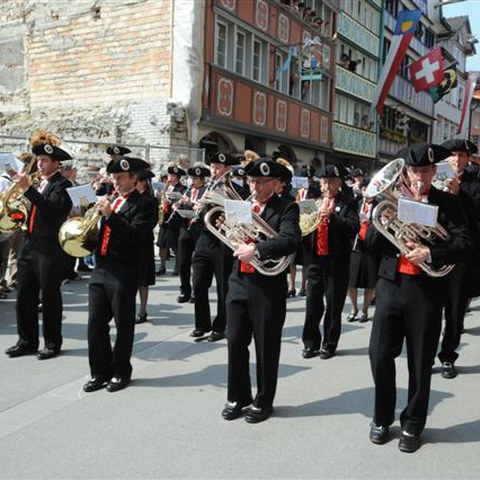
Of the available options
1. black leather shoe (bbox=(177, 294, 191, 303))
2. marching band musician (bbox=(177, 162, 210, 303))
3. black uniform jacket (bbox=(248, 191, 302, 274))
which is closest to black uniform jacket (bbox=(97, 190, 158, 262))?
black uniform jacket (bbox=(248, 191, 302, 274))

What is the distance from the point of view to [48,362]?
18.8ft

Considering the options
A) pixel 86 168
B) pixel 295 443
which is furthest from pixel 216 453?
pixel 86 168

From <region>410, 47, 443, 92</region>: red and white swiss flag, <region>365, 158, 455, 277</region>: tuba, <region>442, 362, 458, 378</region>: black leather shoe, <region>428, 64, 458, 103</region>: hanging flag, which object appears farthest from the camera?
<region>428, 64, 458, 103</region>: hanging flag

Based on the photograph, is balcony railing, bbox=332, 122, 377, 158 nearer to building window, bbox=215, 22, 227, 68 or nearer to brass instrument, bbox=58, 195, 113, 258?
building window, bbox=215, 22, 227, 68

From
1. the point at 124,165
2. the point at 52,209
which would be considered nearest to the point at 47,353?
the point at 52,209

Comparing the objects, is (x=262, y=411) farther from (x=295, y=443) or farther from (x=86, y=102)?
(x=86, y=102)

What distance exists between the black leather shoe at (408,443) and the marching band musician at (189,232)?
466cm

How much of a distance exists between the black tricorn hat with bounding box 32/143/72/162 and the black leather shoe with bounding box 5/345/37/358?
6.23ft

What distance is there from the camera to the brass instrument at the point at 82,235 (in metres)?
5.11

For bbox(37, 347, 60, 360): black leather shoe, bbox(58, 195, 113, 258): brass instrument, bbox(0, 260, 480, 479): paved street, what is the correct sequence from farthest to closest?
bbox(37, 347, 60, 360): black leather shoe < bbox(58, 195, 113, 258): brass instrument < bbox(0, 260, 480, 479): paved street

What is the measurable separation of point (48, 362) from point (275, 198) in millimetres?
2895

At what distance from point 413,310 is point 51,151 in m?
3.68

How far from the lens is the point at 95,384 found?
4.98 m

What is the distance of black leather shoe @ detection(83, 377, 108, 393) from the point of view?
494cm
